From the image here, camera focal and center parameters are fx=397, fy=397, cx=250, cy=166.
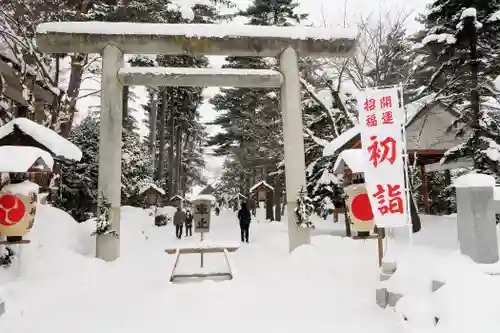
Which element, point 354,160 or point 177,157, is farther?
point 177,157

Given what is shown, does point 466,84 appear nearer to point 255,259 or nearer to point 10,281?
point 255,259

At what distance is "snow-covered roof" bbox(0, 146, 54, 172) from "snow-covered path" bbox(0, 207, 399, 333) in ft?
7.41

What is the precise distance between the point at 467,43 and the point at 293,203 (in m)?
8.63

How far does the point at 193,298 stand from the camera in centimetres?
715

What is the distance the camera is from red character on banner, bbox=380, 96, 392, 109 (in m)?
6.55

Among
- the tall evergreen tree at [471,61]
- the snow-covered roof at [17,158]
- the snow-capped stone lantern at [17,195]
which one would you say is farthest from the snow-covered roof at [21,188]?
the tall evergreen tree at [471,61]

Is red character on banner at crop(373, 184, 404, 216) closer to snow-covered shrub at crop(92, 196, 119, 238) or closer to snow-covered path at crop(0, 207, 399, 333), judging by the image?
snow-covered path at crop(0, 207, 399, 333)

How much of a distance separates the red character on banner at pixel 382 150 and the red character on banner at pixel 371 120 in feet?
0.70

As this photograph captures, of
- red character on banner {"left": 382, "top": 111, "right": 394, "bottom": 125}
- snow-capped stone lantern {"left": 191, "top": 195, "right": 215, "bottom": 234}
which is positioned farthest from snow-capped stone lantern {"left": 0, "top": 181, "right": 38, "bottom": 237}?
red character on banner {"left": 382, "top": 111, "right": 394, "bottom": 125}

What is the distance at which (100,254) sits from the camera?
1099cm

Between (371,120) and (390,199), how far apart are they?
4.49ft

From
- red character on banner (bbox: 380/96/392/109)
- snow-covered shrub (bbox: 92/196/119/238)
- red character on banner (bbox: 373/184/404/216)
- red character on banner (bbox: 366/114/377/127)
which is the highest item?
red character on banner (bbox: 380/96/392/109)

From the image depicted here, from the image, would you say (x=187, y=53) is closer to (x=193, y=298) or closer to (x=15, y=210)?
(x=15, y=210)

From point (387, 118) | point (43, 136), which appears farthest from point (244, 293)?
point (43, 136)
